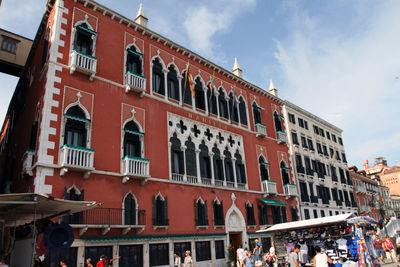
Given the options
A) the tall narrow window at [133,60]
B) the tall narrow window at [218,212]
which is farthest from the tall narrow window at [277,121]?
the tall narrow window at [133,60]

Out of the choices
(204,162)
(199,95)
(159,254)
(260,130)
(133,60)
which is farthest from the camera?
(260,130)

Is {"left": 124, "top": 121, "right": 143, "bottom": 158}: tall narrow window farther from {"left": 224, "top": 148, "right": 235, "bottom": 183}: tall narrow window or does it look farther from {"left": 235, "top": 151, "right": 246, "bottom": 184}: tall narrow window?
{"left": 235, "top": 151, "right": 246, "bottom": 184}: tall narrow window

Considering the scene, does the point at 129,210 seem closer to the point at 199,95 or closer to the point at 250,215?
the point at 250,215

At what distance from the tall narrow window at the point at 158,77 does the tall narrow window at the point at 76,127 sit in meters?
5.48

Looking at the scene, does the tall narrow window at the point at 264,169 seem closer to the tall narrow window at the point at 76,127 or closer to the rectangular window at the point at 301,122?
the rectangular window at the point at 301,122

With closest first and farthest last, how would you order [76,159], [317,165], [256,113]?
1. [76,159]
2. [256,113]
3. [317,165]

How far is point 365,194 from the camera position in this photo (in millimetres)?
47969

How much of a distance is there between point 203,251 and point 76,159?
30.3 ft

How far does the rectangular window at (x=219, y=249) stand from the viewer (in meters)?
20.0

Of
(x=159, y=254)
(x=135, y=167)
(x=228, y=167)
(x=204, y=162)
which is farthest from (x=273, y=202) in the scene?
(x=135, y=167)

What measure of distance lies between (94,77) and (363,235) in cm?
1519

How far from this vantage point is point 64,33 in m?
17.0

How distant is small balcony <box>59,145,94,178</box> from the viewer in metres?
14.5

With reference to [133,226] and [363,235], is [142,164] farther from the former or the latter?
[363,235]
